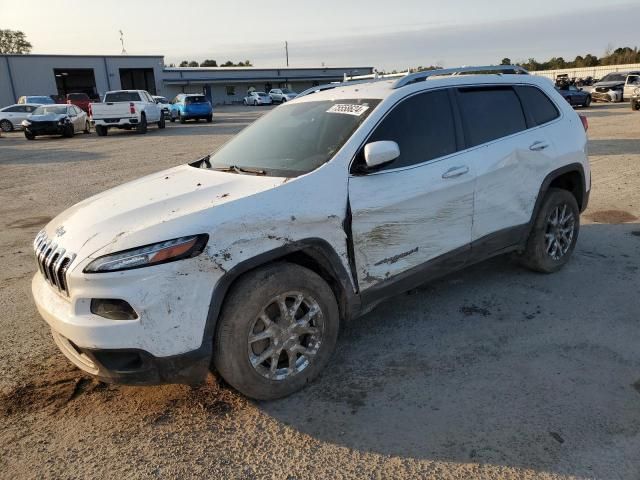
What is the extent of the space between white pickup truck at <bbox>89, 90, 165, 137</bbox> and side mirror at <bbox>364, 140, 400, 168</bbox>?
72.9 feet

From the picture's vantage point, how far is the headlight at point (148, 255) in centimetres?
268

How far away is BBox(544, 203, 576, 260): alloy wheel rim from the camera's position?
4859 millimetres

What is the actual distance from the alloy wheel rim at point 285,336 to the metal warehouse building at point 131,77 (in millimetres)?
43075

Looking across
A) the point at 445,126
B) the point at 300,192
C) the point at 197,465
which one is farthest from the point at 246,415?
the point at 445,126

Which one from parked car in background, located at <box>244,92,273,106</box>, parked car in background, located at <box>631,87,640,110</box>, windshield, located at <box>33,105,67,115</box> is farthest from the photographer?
parked car in background, located at <box>244,92,273,106</box>

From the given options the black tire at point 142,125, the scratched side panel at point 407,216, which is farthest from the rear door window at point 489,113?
the black tire at point 142,125

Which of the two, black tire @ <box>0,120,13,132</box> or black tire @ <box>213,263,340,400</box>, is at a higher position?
black tire @ <box>213,263,340,400</box>

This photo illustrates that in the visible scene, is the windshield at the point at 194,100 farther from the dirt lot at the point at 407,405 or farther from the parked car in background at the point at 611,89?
the dirt lot at the point at 407,405

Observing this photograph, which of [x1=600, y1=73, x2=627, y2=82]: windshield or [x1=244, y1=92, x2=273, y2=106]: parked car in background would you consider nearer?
[x1=600, y1=73, x2=627, y2=82]: windshield

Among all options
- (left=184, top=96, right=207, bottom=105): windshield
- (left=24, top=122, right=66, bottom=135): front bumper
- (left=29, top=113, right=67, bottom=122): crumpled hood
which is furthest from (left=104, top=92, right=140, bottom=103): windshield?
(left=184, top=96, right=207, bottom=105): windshield

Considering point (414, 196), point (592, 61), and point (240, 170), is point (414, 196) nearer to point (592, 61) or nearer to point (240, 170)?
point (240, 170)

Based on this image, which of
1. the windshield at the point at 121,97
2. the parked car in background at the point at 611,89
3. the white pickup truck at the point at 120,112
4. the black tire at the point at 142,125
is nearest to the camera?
the white pickup truck at the point at 120,112

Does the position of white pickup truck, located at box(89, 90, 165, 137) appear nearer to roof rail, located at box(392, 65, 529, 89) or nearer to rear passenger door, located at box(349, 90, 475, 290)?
roof rail, located at box(392, 65, 529, 89)

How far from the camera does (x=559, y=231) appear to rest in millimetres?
4957
